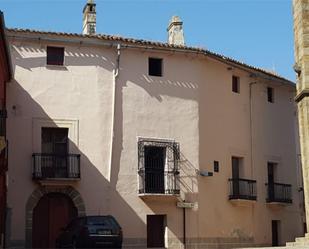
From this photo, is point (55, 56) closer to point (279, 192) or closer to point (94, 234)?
point (94, 234)

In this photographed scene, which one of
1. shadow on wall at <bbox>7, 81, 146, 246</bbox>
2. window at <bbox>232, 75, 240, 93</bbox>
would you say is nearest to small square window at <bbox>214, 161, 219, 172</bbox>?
window at <bbox>232, 75, 240, 93</bbox>

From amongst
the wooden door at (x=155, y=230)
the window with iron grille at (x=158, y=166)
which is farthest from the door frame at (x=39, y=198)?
the wooden door at (x=155, y=230)

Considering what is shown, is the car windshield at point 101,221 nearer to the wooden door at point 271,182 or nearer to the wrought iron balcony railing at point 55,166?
the wrought iron balcony railing at point 55,166

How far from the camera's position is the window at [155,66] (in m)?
28.6

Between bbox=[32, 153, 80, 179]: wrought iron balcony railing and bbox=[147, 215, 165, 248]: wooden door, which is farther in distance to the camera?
bbox=[147, 215, 165, 248]: wooden door

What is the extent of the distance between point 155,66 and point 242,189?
6487mm

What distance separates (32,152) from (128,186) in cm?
392

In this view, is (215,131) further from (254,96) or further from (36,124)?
(36,124)

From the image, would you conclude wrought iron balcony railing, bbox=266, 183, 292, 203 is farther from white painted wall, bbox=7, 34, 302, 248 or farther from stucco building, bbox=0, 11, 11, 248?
stucco building, bbox=0, 11, 11, 248

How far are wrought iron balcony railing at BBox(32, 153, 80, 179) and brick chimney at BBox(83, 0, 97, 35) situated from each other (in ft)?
22.5

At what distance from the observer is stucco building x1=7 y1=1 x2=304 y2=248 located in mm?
26125

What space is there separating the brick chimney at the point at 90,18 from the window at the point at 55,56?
144 inches

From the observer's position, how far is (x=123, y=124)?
2747cm

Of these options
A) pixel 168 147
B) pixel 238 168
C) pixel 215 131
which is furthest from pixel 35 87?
pixel 238 168
